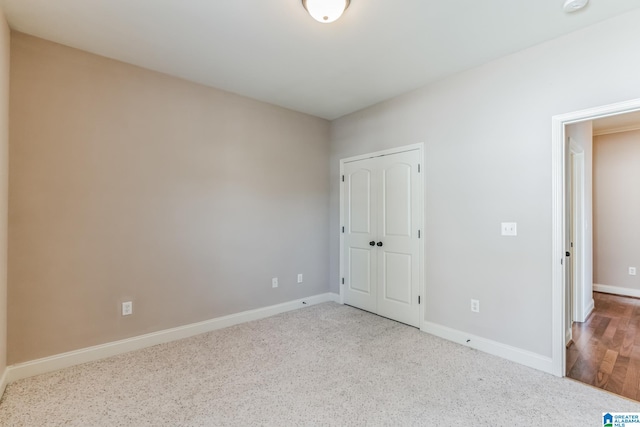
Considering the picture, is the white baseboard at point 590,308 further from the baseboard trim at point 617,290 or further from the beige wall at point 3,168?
the beige wall at point 3,168

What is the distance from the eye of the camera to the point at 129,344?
2811 millimetres

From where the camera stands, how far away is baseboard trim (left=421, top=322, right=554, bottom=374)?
246 cm

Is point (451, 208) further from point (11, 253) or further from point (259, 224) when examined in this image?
point (11, 253)

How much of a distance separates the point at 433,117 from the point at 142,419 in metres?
3.56

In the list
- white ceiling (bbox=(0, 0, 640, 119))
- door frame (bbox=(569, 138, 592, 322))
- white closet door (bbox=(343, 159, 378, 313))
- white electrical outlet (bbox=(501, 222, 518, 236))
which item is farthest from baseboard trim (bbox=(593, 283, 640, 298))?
white ceiling (bbox=(0, 0, 640, 119))

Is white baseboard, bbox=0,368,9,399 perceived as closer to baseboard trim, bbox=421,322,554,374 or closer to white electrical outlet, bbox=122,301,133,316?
white electrical outlet, bbox=122,301,133,316

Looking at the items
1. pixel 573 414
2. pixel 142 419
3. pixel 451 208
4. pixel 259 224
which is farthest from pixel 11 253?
pixel 573 414

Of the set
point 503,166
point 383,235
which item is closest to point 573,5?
point 503,166

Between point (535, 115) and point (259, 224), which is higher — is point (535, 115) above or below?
above

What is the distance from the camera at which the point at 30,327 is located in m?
2.40

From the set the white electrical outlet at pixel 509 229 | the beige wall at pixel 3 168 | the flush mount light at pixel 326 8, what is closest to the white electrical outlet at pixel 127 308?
the beige wall at pixel 3 168

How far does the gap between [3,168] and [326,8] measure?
8.47 feet

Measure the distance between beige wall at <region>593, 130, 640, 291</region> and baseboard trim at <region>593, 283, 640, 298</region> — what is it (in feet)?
0.16

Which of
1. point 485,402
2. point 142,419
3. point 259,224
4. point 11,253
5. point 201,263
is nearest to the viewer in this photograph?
point 142,419
